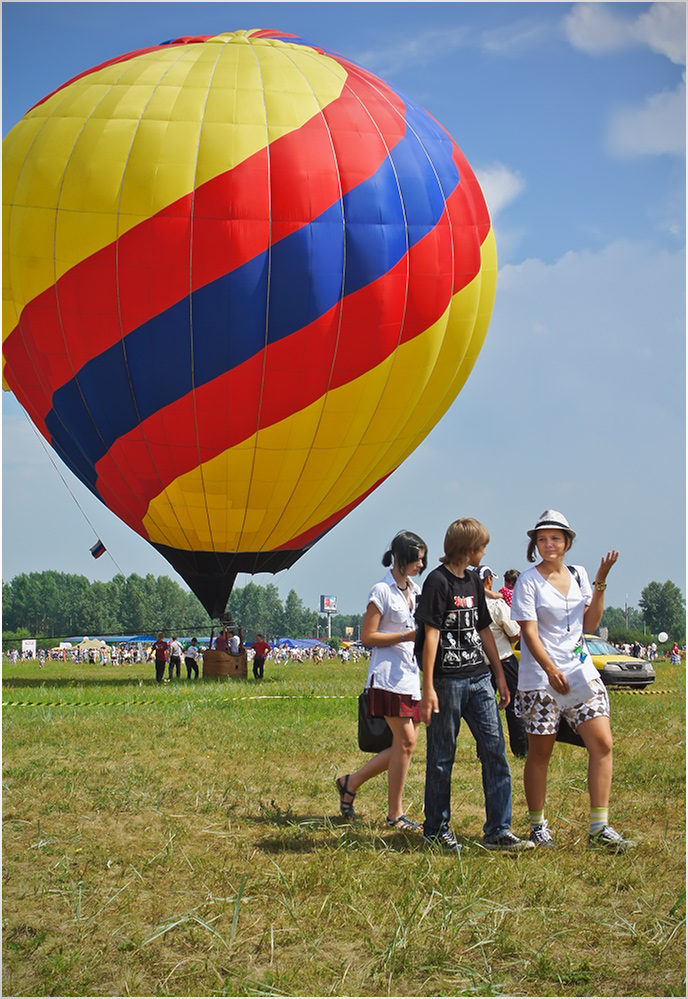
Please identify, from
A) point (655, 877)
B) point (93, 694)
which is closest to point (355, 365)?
point (93, 694)

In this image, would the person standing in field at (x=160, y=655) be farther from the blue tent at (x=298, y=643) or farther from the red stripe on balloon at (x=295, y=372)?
the blue tent at (x=298, y=643)

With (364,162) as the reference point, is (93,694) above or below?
below

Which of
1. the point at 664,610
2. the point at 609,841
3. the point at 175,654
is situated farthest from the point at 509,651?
the point at 664,610

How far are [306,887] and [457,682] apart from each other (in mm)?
1530

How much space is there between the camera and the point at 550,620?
5.67 m

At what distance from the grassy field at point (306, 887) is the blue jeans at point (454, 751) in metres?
0.23

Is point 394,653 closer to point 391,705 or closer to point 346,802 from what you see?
point 391,705

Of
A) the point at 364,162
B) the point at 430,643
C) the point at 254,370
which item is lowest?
the point at 430,643

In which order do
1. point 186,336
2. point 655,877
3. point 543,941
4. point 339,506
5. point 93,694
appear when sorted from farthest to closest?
point 339,506 → point 186,336 → point 93,694 → point 655,877 → point 543,941

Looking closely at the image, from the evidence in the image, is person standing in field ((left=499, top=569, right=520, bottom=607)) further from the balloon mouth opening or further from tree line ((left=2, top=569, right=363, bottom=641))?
tree line ((left=2, top=569, right=363, bottom=641))

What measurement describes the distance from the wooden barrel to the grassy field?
41.6ft

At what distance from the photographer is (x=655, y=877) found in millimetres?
4855

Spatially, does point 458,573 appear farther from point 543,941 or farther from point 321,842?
point 543,941

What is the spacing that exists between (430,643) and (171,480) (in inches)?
471
